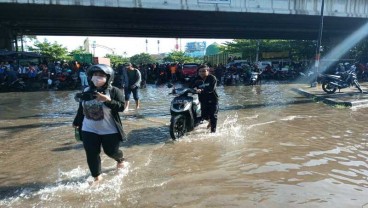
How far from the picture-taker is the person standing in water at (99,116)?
416 centimetres

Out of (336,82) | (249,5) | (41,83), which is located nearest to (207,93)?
(336,82)

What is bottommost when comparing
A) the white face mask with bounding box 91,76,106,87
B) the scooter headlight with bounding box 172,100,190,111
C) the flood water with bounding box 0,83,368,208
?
the flood water with bounding box 0,83,368,208

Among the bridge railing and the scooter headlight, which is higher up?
the bridge railing

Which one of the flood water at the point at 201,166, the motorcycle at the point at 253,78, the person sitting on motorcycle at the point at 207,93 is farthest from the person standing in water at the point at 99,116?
the motorcycle at the point at 253,78

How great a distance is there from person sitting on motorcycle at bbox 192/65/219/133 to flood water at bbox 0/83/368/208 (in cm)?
43

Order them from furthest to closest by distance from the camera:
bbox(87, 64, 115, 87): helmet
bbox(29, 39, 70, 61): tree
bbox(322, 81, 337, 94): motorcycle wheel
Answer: bbox(29, 39, 70, 61): tree < bbox(322, 81, 337, 94): motorcycle wheel < bbox(87, 64, 115, 87): helmet

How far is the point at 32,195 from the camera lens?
4242 mm

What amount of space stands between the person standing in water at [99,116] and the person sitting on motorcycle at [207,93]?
292cm

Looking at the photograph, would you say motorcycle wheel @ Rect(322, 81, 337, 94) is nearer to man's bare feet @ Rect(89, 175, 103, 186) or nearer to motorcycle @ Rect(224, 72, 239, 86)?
motorcycle @ Rect(224, 72, 239, 86)

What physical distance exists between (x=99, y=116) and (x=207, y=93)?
3.51m

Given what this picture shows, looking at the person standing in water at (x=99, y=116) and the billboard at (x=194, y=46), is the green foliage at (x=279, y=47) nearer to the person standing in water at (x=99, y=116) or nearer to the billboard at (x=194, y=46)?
the person standing in water at (x=99, y=116)

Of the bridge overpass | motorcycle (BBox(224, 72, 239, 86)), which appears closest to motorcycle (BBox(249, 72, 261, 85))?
motorcycle (BBox(224, 72, 239, 86))

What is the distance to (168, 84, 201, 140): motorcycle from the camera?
22.8ft

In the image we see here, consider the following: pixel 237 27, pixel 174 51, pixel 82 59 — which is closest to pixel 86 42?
pixel 174 51
